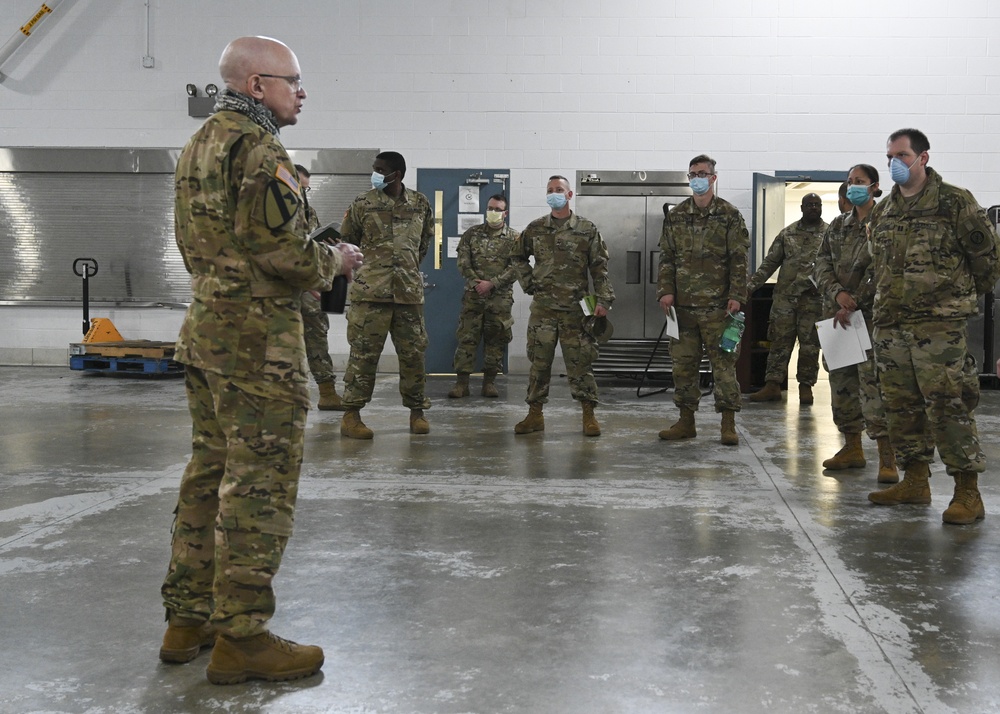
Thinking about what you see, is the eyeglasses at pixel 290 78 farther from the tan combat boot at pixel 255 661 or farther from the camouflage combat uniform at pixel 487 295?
the camouflage combat uniform at pixel 487 295

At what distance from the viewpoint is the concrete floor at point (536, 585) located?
7.46 ft

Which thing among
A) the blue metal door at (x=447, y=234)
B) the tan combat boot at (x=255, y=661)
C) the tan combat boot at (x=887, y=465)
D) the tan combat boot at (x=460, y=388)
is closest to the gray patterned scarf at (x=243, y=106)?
the tan combat boot at (x=255, y=661)

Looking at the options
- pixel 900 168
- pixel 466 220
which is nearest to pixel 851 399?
pixel 900 168

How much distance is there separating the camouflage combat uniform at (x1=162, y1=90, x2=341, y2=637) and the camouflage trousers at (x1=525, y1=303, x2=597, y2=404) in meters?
3.86

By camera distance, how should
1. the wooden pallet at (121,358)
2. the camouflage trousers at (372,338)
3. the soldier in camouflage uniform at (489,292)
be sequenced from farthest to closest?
the wooden pallet at (121,358) → the soldier in camouflage uniform at (489,292) → the camouflage trousers at (372,338)

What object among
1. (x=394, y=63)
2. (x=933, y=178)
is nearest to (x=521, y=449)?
(x=933, y=178)

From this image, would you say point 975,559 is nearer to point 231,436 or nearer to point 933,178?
point 933,178

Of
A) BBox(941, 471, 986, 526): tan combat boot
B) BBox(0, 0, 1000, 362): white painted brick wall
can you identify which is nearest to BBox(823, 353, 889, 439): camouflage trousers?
BBox(941, 471, 986, 526): tan combat boot

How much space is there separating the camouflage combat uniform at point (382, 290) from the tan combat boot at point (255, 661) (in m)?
3.57

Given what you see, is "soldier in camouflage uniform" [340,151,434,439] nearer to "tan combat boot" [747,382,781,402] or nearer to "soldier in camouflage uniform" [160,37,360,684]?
"soldier in camouflage uniform" [160,37,360,684]

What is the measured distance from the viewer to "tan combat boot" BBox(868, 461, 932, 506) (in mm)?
4223

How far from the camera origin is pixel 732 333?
568 centimetres

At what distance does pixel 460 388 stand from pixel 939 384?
4.92 m

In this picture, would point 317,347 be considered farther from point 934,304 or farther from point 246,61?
point 246,61
